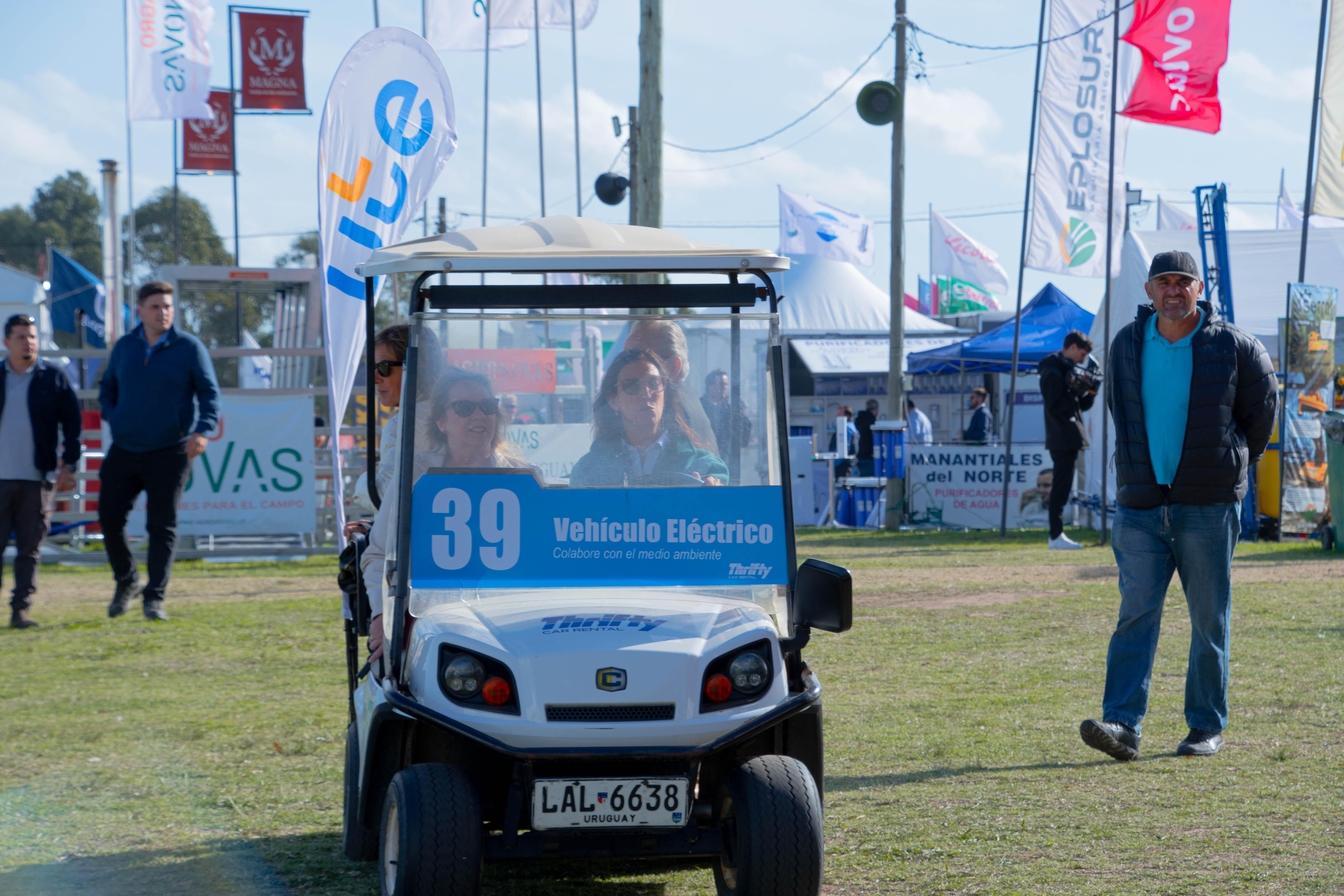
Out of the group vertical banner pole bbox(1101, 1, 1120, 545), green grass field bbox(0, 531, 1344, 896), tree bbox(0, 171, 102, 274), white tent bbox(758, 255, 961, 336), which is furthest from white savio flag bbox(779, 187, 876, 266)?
tree bbox(0, 171, 102, 274)

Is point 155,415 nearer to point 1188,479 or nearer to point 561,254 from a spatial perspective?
point 561,254

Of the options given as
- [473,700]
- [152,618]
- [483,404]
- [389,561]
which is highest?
[483,404]

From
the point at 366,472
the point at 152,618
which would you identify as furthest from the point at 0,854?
the point at 152,618

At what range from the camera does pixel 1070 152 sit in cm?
1734

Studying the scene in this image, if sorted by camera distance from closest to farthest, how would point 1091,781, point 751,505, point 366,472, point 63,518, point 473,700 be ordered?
point 473,700, point 751,505, point 366,472, point 1091,781, point 63,518

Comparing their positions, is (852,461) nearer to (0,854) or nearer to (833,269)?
(833,269)

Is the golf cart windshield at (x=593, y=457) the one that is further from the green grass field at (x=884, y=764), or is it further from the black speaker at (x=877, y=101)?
the black speaker at (x=877, y=101)

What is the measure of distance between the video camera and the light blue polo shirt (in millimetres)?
9051

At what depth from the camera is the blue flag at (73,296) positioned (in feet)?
107

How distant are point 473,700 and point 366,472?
109 cm

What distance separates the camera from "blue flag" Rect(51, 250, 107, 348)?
32.7 meters

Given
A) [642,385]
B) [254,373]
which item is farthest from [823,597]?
[254,373]

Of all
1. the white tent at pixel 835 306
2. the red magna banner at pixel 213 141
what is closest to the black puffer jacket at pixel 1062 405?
the white tent at pixel 835 306

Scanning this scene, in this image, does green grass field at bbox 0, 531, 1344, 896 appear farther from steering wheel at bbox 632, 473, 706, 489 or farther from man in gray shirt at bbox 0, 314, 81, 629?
steering wheel at bbox 632, 473, 706, 489
